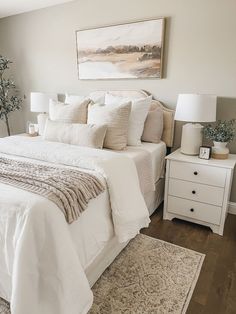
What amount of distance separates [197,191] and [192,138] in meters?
0.51

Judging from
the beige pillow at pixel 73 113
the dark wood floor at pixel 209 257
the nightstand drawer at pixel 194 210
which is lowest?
the dark wood floor at pixel 209 257

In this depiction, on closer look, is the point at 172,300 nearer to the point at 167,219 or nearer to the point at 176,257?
the point at 176,257

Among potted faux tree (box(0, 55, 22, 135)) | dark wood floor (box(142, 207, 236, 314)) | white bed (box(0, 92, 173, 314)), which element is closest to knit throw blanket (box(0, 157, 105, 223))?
white bed (box(0, 92, 173, 314))

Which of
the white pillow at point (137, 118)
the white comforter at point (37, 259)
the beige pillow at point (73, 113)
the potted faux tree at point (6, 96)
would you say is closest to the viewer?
the white comforter at point (37, 259)

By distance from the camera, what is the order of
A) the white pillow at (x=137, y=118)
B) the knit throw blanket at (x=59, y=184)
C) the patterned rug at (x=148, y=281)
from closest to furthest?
the knit throw blanket at (x=59, y=184) → the patterned rug at (x=148, y=281) → the white pillow at (x=137, y=118)

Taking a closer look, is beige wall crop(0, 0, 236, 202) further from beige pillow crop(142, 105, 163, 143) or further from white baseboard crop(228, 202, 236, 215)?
beige pillow crop(142, 105, 163, 143)

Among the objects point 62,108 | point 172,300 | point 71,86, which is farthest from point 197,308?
point 71,86

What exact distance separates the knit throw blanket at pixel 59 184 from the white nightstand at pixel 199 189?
0.99 m

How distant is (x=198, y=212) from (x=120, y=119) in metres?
1.14

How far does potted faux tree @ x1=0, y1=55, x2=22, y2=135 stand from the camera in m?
3.62

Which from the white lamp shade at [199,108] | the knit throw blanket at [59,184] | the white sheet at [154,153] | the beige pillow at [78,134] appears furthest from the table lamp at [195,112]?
the knit throw blanket at [59,184]

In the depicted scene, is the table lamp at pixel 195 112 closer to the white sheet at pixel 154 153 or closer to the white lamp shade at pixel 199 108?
the white lamp shade at pixel 199 108

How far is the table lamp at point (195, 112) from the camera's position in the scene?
2.05 meters

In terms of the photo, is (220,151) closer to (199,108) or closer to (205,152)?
(205,152)
